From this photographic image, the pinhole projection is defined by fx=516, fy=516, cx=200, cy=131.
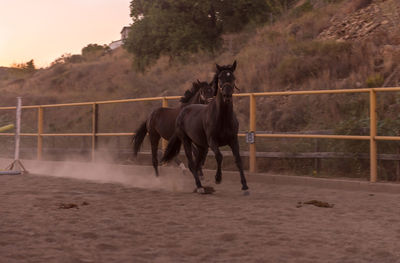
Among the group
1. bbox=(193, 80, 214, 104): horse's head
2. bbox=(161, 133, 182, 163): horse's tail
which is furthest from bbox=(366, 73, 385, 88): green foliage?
bbox=(161, 133, 182, 163): horse's tail

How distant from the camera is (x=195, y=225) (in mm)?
5641

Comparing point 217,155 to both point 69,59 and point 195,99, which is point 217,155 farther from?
point 69,59

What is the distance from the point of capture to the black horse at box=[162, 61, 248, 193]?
8102 millimetres

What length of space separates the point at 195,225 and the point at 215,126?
9.61ft

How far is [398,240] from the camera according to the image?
16.0 feet

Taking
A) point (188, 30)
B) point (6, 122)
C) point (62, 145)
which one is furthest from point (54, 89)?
point (62, 145)

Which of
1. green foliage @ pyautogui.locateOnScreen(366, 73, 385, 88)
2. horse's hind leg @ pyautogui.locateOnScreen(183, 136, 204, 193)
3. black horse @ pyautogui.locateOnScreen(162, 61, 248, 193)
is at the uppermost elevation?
green foliage @ pyautogui.locateOnScreen(366, 73, 385, 88)

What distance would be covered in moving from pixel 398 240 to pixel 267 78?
12429 mm

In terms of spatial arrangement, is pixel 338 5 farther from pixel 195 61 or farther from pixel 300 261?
pixel 300 261

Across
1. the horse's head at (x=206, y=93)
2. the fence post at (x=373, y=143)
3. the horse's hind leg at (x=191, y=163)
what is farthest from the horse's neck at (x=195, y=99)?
the fence post at (x=373, y=143)

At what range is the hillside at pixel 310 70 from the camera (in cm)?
1245

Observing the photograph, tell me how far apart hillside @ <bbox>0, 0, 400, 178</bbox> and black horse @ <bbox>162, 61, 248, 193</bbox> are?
289cm

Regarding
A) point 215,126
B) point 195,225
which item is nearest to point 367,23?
point 215,126

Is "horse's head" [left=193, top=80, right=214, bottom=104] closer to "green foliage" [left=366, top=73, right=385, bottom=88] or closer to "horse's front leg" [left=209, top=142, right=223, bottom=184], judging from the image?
"horse's front leg" [left=209, top=142, right=223, bottom=184]
